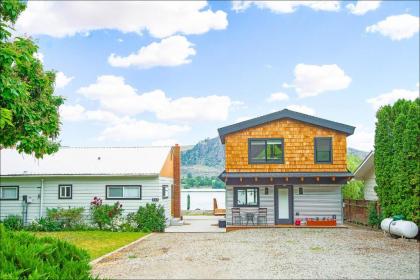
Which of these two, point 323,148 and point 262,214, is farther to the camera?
point 323,148

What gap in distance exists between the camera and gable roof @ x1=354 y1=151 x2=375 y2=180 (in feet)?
85.2

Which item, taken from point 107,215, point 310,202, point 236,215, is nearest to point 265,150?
point 310,202

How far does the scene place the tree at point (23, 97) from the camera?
6211 mm

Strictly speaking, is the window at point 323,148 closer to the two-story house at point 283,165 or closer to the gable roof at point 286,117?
the two-story house at point 283,165

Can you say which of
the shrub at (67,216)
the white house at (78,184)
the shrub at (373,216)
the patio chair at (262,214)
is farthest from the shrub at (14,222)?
the shrub at (373,216)

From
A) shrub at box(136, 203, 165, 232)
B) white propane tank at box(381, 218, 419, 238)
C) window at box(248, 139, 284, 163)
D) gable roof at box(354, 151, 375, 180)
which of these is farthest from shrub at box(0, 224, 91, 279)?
gable roof at box(354, 151, 375, 180)

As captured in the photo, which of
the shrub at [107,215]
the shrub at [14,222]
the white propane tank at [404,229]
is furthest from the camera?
the shrub at [14,222]

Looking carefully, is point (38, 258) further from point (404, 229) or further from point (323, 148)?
point (323, 148)

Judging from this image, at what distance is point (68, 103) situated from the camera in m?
20.1

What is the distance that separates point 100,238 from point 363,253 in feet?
36.2

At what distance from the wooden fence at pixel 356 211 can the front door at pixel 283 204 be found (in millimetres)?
4196

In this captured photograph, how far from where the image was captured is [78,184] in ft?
79.3

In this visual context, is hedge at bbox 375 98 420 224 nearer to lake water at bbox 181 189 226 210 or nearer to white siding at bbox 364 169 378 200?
white siding at bbox 364 169 378 200

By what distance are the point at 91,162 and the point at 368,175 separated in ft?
55.2
